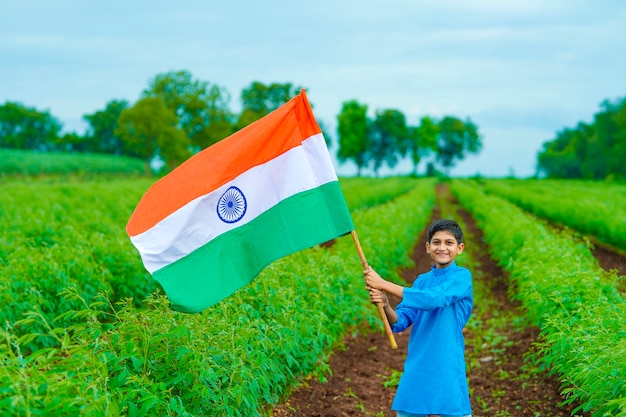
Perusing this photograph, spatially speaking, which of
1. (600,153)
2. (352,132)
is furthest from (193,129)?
(600,153)

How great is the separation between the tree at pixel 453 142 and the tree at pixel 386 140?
18.3 metres

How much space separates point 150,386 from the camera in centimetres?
376

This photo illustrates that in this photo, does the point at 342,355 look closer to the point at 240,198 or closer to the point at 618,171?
the point at 240,198

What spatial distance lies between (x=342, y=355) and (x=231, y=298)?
2490mm

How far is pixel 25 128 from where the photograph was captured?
3342 inches

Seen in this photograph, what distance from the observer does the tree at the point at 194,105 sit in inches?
2753

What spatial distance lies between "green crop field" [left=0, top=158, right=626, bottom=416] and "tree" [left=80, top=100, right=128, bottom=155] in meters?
78.3

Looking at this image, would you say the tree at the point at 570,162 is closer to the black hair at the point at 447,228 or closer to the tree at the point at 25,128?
the tree at the point at 25,128

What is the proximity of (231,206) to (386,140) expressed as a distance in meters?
108

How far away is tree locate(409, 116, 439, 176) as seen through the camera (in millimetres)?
114250

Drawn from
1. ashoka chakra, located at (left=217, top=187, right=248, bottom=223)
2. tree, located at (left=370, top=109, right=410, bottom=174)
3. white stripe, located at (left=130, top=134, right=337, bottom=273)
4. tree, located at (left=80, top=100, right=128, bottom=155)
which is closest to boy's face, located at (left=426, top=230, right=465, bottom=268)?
white stripe, located at (left=130, top=134, right=337, bottom=273)

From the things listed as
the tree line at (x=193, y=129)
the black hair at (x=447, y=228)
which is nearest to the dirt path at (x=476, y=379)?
the black hair at (x=447, y=228)

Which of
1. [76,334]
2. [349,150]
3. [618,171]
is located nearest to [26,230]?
[76,334]

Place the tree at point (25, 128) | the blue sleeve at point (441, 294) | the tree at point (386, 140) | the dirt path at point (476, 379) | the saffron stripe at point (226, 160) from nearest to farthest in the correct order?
the blue sleeve at point (441, 294), the saffron stripe at point (226, 160), the dirt path at point (476, 379), the tree at point (25, 128), the tree at point (386, 140)
